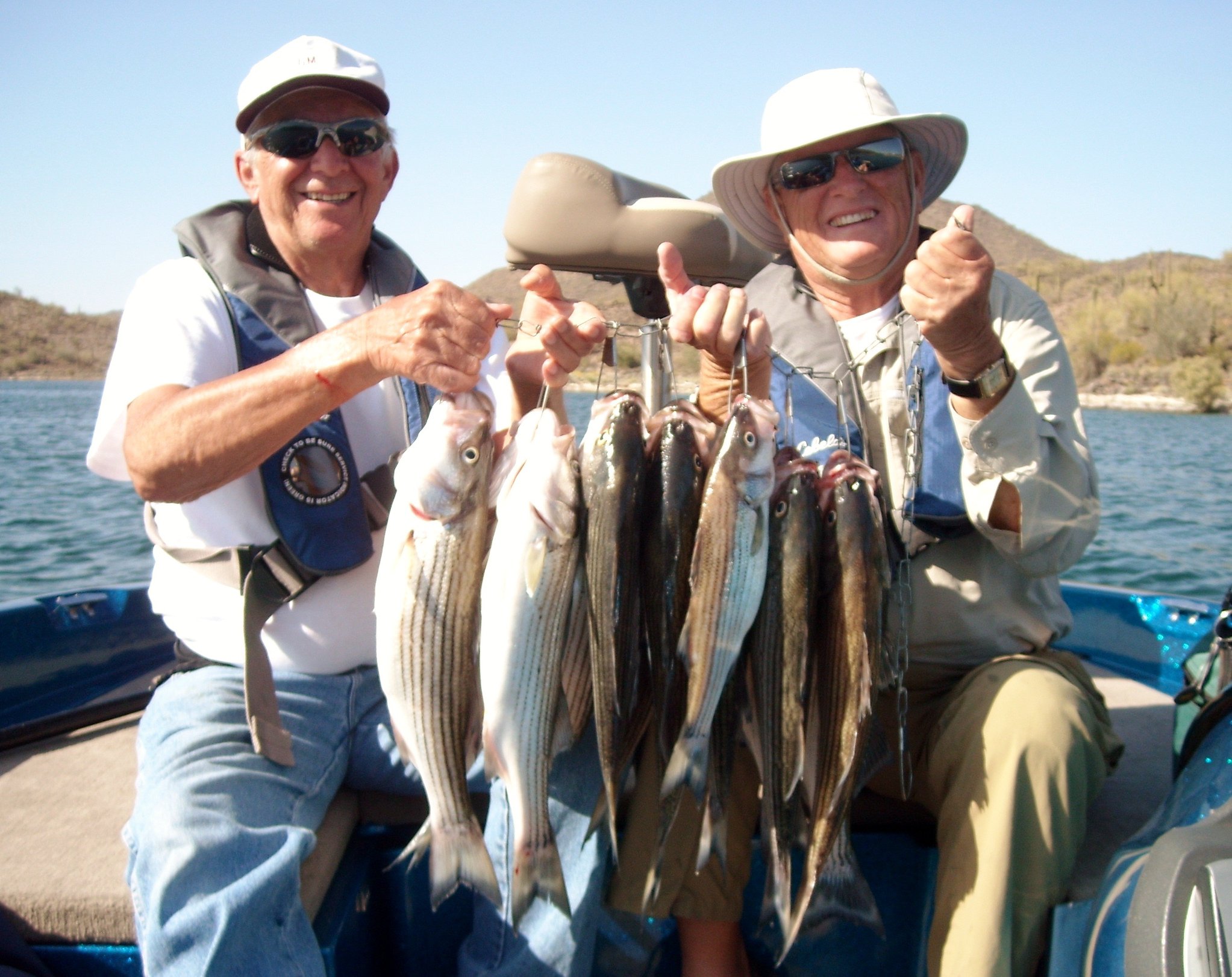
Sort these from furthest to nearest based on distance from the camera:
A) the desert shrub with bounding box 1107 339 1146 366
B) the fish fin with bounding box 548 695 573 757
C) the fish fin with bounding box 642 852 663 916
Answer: the desert shrub with bounding box 1107 339 1146 366 → the fish fin with bounding box 642 852 663 916 → the fish fin with bounding box 548 695 573 757

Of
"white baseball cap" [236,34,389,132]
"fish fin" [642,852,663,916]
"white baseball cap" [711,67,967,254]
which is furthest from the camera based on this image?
"white baseball cap" [711,67,967,254]

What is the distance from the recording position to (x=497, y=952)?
2588mm

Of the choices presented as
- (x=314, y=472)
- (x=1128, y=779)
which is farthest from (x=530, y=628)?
(x=1128, y=779)

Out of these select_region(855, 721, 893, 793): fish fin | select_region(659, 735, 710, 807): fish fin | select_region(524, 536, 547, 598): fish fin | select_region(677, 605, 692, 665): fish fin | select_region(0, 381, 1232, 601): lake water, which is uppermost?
select_region(524, 536, 547, 598): fish fin

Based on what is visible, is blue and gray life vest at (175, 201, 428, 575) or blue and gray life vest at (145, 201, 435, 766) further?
blue and gray life vest at (175, 201, 428, 575)

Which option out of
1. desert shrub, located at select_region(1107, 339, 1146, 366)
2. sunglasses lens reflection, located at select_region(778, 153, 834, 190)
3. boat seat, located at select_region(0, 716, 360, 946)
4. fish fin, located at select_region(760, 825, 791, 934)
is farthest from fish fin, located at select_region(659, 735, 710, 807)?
desert shrub, located at select_region(1107, 339, 1146, 366)

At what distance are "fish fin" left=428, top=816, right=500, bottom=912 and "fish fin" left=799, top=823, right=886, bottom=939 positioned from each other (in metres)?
0.83

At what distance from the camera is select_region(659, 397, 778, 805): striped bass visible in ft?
7.20

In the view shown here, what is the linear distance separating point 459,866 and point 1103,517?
18.0 m

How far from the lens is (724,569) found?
2.20m

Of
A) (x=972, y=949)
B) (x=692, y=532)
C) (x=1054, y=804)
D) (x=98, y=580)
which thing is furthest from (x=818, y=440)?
(x=98, y=580)

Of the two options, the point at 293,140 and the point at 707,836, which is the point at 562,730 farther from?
the point at 293,140

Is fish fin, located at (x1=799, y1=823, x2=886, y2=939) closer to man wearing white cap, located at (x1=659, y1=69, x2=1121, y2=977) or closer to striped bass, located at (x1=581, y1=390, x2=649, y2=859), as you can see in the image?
man wearing white cap, located at (x1=659, y1=69, x2=1121, y2=977)

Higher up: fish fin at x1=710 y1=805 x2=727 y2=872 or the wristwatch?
the wristwatch
